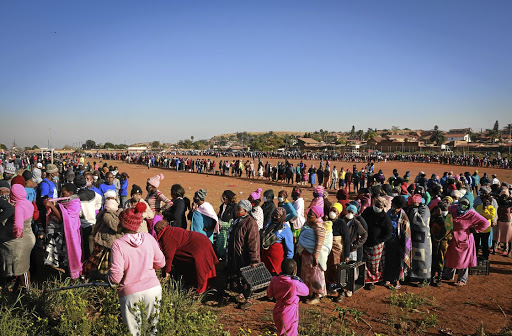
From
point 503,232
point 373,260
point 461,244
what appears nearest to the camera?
point 373,260

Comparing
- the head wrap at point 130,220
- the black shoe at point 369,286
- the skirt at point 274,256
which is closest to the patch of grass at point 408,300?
the black shoe at point 369,286

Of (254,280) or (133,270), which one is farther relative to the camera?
(254,280)

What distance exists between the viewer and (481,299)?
18.6 ft

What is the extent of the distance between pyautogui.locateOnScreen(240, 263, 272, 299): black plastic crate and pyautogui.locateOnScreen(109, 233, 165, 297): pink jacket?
1.67 m

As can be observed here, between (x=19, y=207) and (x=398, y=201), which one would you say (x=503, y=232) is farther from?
(x=19, y=207)

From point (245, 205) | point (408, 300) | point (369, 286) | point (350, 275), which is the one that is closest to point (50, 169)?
point (245, 205)

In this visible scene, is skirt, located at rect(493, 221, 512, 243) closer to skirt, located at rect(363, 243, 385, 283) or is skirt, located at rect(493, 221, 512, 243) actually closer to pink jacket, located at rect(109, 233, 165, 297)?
skirt, located at rect(363, 243, 385, 283)

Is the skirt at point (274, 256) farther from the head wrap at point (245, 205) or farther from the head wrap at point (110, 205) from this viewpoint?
the head wrap at point (110, 205)

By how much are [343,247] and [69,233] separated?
4440mm

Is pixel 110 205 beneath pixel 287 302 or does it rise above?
→ above

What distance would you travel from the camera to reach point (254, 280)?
15.3ft

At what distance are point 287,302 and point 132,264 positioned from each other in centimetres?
168

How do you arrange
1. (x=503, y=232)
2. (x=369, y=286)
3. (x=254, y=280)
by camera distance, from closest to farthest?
(x=254, y=280) → (x=369, y=286) → (x=503, y=232)

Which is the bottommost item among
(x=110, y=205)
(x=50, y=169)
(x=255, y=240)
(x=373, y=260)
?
(x=373, y=260)
